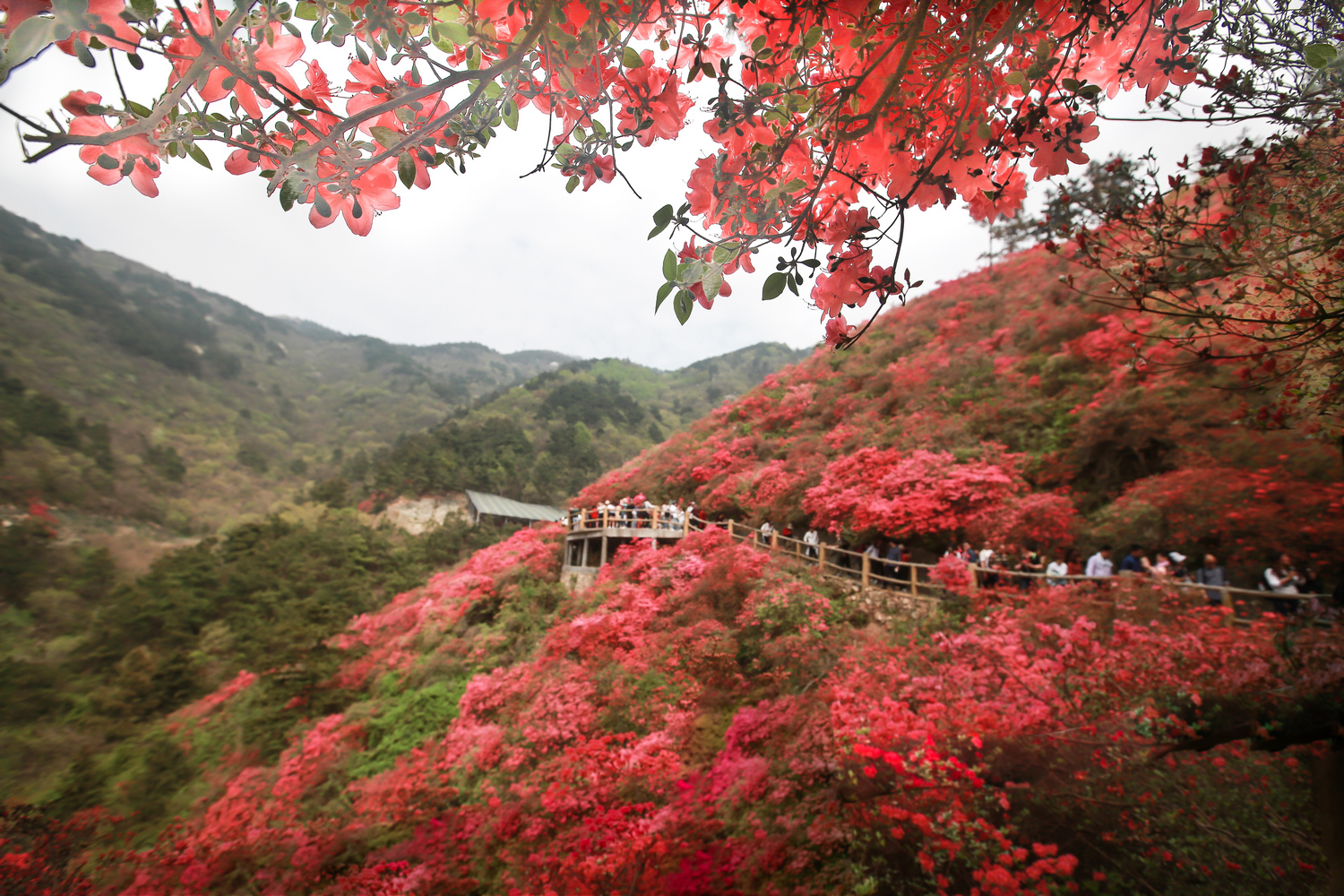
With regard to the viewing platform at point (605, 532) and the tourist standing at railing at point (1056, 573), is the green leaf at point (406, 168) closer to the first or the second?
the tourist standing at railing at point (1056, 573)

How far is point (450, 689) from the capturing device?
295 inches

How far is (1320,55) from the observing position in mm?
1253

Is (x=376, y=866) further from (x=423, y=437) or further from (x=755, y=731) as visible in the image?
(x=423, y=437)

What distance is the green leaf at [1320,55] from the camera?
125cm

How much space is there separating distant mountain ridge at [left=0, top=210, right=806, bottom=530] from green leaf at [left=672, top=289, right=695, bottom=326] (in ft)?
92.8

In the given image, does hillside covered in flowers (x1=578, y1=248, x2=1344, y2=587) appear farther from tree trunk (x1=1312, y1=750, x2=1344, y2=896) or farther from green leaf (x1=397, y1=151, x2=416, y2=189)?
green leaf (x1=397, y1=151, x2=416, y2=189)

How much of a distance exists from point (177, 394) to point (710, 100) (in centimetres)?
4956

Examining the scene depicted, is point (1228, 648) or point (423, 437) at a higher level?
point (423, 437)

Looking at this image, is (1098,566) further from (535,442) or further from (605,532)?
(535,442)

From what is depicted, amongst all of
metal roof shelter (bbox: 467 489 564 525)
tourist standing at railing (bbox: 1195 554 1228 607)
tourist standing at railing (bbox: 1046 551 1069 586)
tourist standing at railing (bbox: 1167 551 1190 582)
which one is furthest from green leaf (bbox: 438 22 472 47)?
metal roof shelter (bbox: 467 489 564 525)

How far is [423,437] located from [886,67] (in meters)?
28.3

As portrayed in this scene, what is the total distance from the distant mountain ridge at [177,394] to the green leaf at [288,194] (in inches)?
1094

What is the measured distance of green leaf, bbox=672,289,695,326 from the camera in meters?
0.97

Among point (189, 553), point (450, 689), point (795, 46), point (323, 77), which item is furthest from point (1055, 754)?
point (189, 553)
